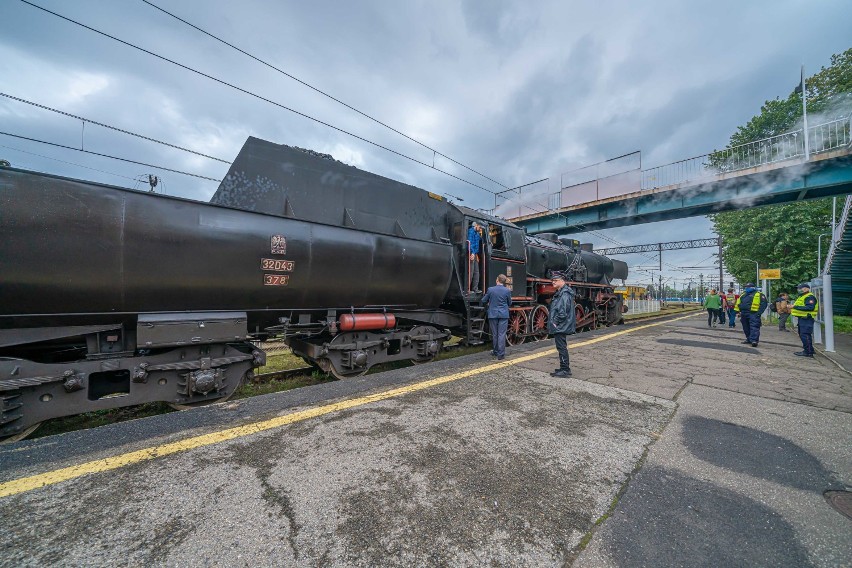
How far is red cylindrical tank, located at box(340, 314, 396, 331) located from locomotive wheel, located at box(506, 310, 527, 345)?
3.92 m

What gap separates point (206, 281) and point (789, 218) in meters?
29.4

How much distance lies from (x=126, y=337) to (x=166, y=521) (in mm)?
2536

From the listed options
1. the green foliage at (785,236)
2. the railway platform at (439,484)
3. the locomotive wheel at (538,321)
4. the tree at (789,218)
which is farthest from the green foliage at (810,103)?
the railway platform at (439,484)

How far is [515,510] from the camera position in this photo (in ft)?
6.59

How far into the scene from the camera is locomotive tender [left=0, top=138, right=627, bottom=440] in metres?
2.86

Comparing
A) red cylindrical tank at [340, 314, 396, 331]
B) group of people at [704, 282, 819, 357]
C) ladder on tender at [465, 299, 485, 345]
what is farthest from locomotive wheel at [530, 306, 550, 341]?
group of people at [704, 282, 819, 357]

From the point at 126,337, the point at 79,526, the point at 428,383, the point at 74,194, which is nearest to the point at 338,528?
the point at 79,526

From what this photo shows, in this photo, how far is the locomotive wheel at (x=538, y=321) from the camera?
9205 millimetres

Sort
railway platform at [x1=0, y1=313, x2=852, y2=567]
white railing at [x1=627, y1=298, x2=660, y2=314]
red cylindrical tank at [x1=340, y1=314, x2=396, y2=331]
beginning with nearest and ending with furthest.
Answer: railway platform at [x1=0, y1=313, x2=852, y2=567] → red cylindrical tank at [x1=340, y1=314, x2=396, y2=331] → white railing at [x1=627, y1=298, x2=660, y2=314]

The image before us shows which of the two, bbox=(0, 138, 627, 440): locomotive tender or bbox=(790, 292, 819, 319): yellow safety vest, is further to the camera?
bbox=(790, 292, 819, 319): yellow safety vest

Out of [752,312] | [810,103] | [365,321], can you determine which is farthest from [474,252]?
[810,103]

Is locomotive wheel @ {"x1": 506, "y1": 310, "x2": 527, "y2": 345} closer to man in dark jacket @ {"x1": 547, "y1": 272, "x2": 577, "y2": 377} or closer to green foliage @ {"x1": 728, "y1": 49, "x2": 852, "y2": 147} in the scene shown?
man in dark jacket @ {"x1": 547, "y1": 272, "x2": 577, "y2": 377}

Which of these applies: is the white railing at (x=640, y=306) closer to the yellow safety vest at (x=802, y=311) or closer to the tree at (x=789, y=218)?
the tree at (x=789, y=218)

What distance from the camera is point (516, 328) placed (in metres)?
8.47
